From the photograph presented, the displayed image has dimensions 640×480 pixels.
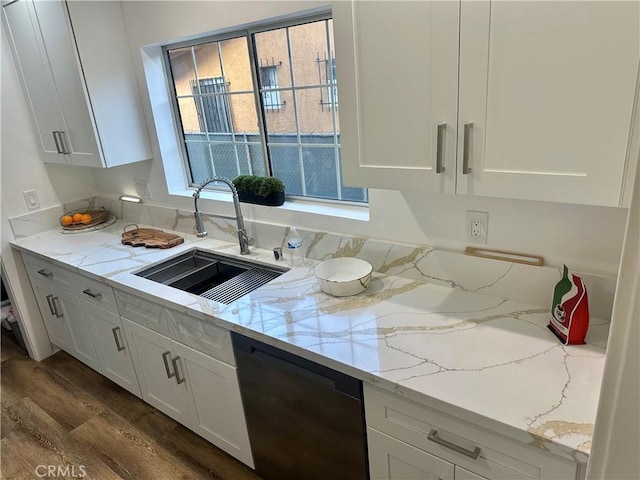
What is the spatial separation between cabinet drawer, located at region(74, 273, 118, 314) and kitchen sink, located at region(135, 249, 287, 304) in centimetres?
19

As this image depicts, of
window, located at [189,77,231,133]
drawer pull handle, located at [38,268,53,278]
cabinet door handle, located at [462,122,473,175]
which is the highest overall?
window, located at [189,77,231,133]

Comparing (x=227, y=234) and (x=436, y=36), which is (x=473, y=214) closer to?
(x=436, y=36)

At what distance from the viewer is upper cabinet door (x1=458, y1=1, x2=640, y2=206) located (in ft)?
A: 2.95

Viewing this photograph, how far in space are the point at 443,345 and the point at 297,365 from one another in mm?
479

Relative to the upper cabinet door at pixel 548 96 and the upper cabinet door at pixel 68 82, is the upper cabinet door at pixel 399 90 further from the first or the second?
the upper cabinet door at pixel 68 82

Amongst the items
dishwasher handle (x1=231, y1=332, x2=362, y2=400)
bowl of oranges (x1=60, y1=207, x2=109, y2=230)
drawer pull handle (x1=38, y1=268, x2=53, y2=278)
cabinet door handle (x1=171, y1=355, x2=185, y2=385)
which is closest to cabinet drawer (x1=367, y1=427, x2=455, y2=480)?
dishwasher handle (x1=231, y1=332, x2=362, y2=400)

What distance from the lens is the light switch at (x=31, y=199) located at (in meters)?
2.75

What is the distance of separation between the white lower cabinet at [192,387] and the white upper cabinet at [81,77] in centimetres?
105

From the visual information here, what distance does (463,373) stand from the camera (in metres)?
1.18

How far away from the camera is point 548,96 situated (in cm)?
99

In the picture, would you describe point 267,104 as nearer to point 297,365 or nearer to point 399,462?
point 297,365

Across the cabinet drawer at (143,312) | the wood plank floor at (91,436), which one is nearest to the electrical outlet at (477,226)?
the cabinet drawer at (143,312)

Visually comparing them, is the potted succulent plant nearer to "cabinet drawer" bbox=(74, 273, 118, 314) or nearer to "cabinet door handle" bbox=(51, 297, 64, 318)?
"cabinet drawer" bbox=(74, 273, 118, 314)

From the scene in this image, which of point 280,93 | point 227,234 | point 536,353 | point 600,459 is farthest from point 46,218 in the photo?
point 600,459
